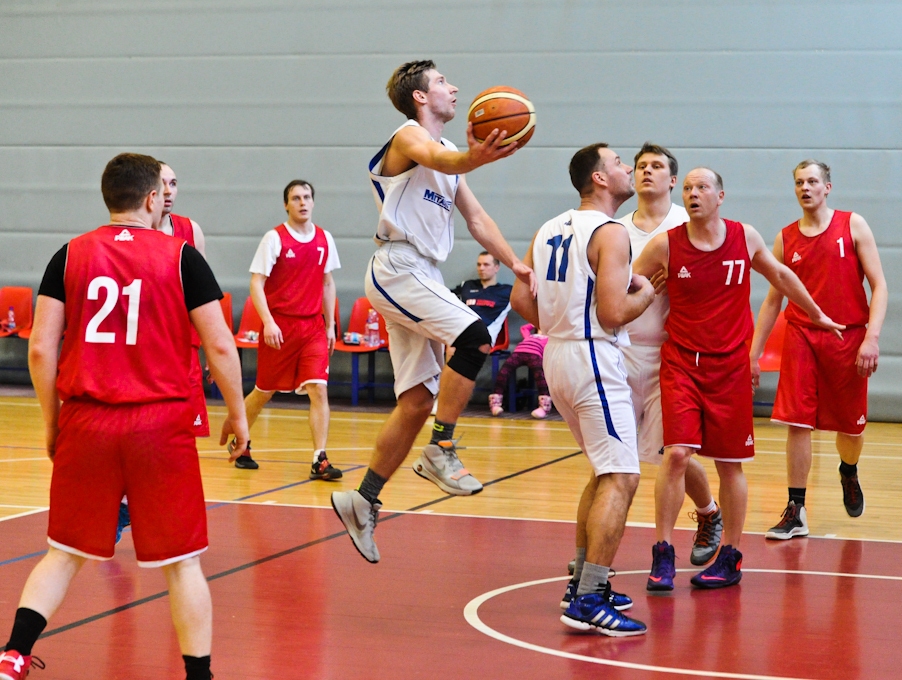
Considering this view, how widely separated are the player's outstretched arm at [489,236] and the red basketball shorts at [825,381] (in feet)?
6.46

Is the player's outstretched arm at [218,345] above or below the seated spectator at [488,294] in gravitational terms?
below

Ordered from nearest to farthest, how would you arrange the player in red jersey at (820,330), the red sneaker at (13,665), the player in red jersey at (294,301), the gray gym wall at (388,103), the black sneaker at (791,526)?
1. the red sneaker at (13,665)
2. the black sneaker at (791,526)
3. the player in red jersey at (820,330)
4. the player in red jersey at (294,301)
5. the gray gym wall at (388,103)

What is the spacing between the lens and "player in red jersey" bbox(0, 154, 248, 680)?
2.91 m

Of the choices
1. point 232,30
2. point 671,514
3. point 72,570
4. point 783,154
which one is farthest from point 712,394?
point 232,30

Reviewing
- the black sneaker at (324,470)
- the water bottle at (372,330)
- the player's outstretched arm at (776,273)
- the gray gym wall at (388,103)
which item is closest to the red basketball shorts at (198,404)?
the black sneaker at (324,470)

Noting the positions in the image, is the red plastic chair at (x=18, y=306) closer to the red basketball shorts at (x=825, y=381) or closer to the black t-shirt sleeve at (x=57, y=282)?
the red basketball shorts at (x=825, y=381)

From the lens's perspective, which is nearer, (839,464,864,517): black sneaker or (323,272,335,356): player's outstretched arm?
(839,464,864,517): black sneaker

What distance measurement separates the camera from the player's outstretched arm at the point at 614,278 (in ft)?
12.4

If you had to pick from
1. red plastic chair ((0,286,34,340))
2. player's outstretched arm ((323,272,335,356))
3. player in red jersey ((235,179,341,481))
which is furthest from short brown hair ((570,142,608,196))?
red plastic chair ((0,286,34,340))

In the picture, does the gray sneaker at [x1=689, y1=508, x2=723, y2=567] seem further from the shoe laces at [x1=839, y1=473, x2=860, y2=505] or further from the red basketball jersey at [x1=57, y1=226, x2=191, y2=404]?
the red basketball jersey at [x1=57, y1=226, x2=191, y2=404]

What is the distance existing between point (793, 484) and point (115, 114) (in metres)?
9.24

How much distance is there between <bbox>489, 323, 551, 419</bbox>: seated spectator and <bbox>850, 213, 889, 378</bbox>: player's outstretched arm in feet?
15.8

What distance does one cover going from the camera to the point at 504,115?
3754 millimetres

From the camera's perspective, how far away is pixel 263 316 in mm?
6961
